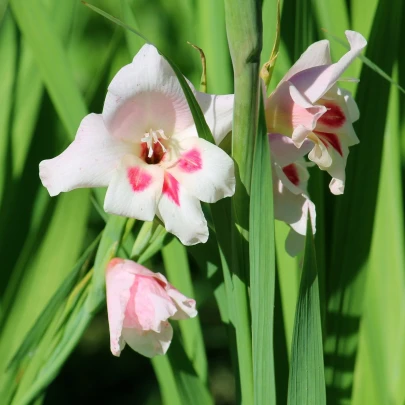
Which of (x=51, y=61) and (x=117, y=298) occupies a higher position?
(x=51, y=61)

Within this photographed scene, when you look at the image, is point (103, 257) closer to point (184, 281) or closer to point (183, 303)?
point (183, 303)

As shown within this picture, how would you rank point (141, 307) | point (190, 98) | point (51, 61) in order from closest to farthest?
point (190, 98)
point (141, 307)
point (51, 61)

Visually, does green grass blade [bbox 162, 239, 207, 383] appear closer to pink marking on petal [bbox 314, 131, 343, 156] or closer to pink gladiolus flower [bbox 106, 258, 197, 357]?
pink gladiolus flower [bbox 106, 258, 197, 357]

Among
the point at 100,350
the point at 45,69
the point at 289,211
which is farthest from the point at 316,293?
the point at 100,350

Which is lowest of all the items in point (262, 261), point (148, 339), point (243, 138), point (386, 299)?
point (386, 299)

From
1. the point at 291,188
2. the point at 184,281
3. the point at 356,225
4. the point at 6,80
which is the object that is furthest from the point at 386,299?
the point at 6,80

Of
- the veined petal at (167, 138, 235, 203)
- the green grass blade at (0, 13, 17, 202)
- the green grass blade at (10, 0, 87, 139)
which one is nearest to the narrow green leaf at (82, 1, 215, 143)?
the veined petal at (167, 138, 235, 203)

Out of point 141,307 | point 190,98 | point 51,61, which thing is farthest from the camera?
point 51,61

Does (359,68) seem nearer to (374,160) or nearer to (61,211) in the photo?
(374,160)
